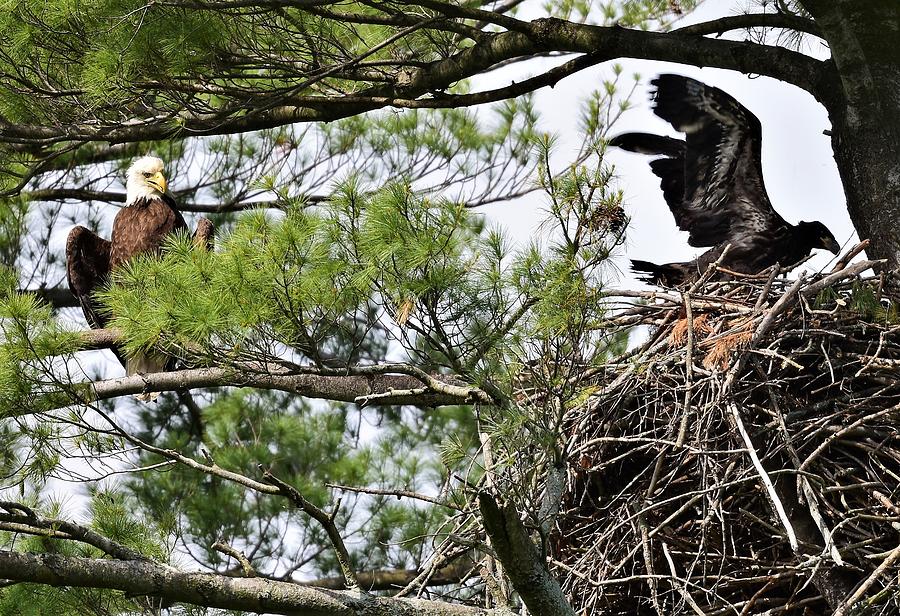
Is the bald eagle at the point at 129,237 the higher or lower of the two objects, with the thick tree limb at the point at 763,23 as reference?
higher

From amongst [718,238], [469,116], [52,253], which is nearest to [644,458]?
[718,238]

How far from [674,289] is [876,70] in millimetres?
1010

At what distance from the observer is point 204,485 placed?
7191 millimetres

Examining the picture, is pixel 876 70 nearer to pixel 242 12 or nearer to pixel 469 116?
pixel 242 12

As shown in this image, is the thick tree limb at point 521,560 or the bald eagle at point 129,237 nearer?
the thick tree limb at point 521,560

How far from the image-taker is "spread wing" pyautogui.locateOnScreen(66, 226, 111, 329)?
6273 millimetres

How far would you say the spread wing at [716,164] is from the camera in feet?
16.4

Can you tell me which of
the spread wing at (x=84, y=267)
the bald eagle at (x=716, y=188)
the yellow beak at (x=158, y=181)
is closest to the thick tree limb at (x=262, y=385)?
the bald eagle at (x=716, y=188)

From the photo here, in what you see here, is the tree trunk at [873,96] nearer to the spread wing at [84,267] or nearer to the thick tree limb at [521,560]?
the thick tree limb at [521,560]

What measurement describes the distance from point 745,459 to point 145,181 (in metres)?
3.82

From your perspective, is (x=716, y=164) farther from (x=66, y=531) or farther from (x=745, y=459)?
(x=66, y=531)

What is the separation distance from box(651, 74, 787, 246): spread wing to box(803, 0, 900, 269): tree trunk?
871 mm

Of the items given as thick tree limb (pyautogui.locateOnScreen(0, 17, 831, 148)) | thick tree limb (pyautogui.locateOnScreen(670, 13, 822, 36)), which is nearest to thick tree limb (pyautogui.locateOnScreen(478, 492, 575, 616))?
thick tree limb (pyautogui.locateOnScreen(0, 17, 831, 148))

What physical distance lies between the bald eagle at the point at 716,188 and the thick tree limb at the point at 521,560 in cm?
210
